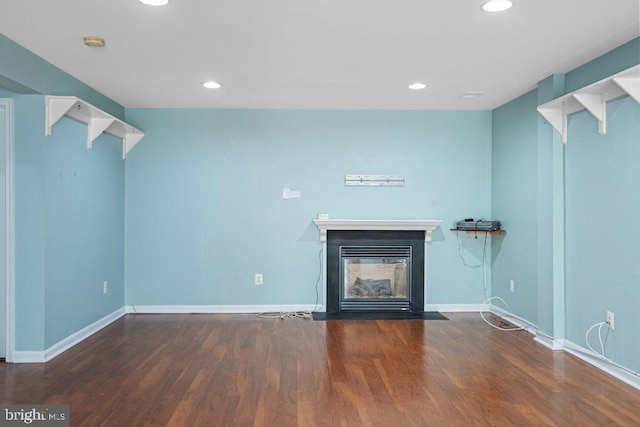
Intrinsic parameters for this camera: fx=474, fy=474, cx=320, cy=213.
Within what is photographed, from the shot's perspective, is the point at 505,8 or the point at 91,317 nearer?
the point at 505,8

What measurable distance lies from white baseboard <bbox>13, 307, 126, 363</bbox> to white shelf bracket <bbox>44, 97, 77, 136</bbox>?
166 centimetres

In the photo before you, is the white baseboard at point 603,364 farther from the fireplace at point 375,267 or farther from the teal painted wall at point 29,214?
the teal painted wall at point 29,214

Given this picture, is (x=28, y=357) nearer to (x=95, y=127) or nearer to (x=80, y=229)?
(x=80, y=229)

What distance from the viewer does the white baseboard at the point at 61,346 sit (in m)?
3.55

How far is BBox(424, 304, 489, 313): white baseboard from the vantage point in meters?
5.38

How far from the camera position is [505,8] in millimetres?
2645

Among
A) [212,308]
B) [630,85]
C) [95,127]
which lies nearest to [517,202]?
[630,85]

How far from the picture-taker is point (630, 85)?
2.98m

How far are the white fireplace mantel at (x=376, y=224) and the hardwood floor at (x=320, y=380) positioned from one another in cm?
114

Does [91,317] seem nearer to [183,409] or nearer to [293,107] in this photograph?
[183,409]

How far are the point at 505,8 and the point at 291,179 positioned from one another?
3105 mm

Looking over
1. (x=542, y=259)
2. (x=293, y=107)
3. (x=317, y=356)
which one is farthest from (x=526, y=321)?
(x=293, y=107)

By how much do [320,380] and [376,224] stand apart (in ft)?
7.47

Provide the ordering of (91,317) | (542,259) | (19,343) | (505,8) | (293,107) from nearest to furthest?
(505,8) → (19,343) → (542,259) → (91,317) → (293,107)
